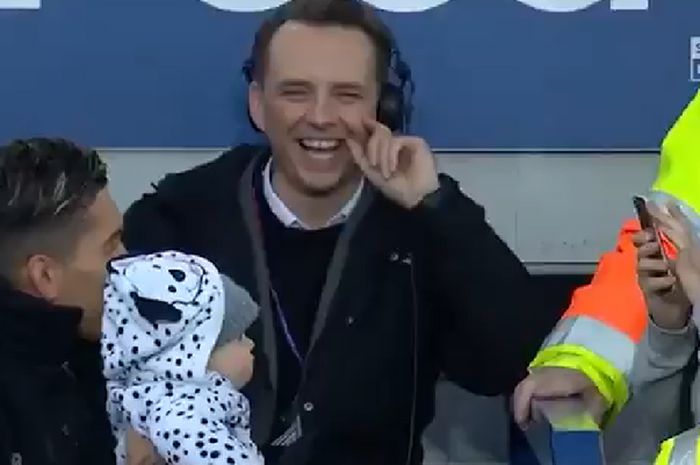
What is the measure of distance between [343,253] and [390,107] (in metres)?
0.22

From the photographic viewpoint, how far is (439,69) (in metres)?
2.25

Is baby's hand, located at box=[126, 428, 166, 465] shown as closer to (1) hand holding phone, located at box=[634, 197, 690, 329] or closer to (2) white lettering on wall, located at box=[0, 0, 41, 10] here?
(1) hand holding phone, located at box=[634, 197, 690, 329]

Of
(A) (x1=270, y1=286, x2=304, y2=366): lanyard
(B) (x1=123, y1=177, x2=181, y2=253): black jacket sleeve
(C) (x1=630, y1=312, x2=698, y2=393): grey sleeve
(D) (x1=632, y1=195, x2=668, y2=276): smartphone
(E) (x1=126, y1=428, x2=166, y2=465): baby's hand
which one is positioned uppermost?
(D) (x1=632, y1=195, x2=668, y2=276): smartphone

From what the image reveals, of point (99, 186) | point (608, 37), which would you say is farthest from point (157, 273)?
point (608, 37)

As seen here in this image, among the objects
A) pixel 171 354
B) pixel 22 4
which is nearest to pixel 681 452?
pixel 171 354

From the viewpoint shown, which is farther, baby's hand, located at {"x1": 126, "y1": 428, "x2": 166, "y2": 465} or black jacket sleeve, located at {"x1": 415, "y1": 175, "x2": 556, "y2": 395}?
black jacket sleeve, located at {"x1": 415, "y1": 175, "x2": 556, "y2": 395}

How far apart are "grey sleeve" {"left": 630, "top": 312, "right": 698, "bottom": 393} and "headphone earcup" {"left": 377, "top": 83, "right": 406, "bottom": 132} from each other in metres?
0.55

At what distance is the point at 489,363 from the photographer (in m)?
2.17

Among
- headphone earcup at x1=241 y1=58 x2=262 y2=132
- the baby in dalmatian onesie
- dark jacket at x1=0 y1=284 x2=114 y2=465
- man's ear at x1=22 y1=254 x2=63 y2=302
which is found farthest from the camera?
headphone earcup at x1=241 y1=58 x2=262 y2=132

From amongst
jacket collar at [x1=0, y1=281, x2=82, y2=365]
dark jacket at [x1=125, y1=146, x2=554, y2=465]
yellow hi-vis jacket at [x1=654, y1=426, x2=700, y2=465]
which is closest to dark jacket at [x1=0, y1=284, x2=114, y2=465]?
jacket collar at [x1=0, y1=281, x2=82, y2=365]

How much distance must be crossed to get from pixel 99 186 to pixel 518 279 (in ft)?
1.97

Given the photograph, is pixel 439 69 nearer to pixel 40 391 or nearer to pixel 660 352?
pixel 660 352

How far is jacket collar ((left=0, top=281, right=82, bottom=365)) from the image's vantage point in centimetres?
177

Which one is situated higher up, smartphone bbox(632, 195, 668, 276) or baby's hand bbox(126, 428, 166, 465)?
smartphone bbox(632, 195, 668, 276)
